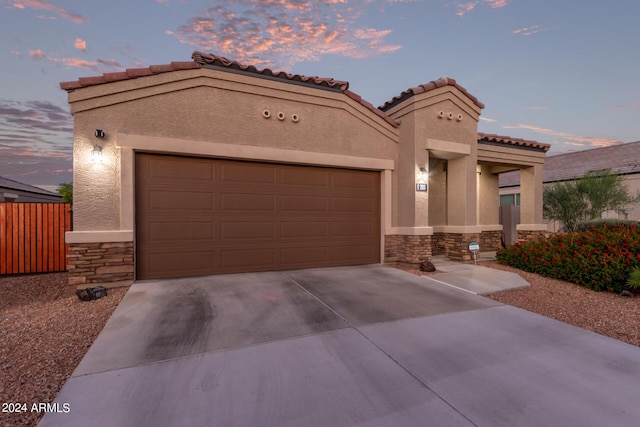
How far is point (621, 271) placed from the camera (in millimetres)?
5645

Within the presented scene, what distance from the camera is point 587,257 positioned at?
6.39 meters

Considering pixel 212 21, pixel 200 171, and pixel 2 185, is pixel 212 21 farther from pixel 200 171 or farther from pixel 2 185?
pixel 2 185

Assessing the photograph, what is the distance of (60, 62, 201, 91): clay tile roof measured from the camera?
217 inches

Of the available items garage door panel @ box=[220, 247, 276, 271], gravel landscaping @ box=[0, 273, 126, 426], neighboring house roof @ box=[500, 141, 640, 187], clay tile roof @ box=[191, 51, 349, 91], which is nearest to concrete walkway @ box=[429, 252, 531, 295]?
garage door panel @ box=[220, 247, 276, 271]

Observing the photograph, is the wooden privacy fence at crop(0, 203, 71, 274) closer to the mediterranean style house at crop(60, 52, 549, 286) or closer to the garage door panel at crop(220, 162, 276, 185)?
the mediterranean style house at crop(60, 52, 549, 286)

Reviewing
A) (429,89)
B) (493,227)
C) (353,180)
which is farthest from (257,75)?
(493,227)

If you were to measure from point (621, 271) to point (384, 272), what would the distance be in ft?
15.4

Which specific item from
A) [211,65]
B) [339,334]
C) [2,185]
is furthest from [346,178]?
[2,185]

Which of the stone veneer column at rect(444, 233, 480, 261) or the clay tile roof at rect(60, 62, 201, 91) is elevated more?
the clay tile roof at rect(60, 62, 201, 91)

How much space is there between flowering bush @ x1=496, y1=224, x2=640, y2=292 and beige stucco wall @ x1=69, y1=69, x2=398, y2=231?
4.88 meters

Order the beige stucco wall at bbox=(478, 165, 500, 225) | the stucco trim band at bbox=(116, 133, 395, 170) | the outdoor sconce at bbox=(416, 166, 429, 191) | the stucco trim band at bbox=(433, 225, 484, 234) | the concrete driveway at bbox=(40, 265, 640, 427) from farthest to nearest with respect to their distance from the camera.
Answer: the beige stucco wall at bbox=(478, 165, 500, 225) < the stucco trim band at bbox=(433, 225, 484, 234) < the outdoor sconce at bbox=(416, 166, 429, 191) < the stucco trim band at bbox=(116, 133, 395, 170) < the concrete driveway at bbox=(40, 265, 640, 427)

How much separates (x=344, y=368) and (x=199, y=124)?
5.85m

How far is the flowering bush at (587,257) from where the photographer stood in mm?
5742

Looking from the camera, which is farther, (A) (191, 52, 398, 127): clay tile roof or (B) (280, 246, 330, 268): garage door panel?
(B) (280, 246, 330, 268): garage door panel
